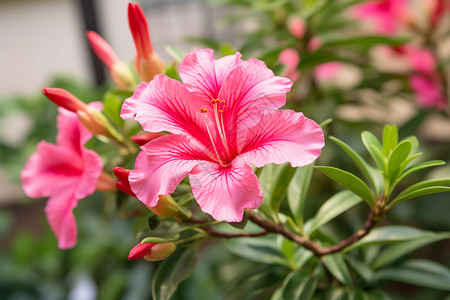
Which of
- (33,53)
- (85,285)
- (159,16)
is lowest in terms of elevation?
(85,285)

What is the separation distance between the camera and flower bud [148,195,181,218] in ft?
1.40

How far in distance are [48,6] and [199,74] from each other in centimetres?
216

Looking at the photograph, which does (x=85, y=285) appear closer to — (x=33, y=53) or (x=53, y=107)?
(x=53, y=107)

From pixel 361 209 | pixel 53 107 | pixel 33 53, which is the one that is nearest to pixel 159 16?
pixel 33 53

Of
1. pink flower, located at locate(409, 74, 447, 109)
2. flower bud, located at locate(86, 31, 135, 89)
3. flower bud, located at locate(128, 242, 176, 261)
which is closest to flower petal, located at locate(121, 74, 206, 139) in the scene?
flower bud, located at locate(128, 242, 176, 261)

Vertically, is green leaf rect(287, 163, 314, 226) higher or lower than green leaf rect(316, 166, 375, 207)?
lower

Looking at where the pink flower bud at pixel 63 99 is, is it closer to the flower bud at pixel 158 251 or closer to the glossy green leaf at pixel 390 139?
the flower bud at pixel 158 251

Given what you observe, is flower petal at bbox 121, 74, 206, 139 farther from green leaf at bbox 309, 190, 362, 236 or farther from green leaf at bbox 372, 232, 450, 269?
green leaf at bbox 372, 232, 450, 269

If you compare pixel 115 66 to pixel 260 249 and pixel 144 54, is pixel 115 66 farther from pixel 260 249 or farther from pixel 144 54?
pixel 260 249

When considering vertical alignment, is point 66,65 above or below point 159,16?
below

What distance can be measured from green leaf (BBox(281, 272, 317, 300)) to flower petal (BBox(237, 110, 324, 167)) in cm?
20

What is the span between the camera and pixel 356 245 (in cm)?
51

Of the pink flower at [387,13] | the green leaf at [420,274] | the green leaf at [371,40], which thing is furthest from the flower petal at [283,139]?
the pink flower at [387,13]

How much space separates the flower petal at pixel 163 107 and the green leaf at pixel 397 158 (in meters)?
0.20
